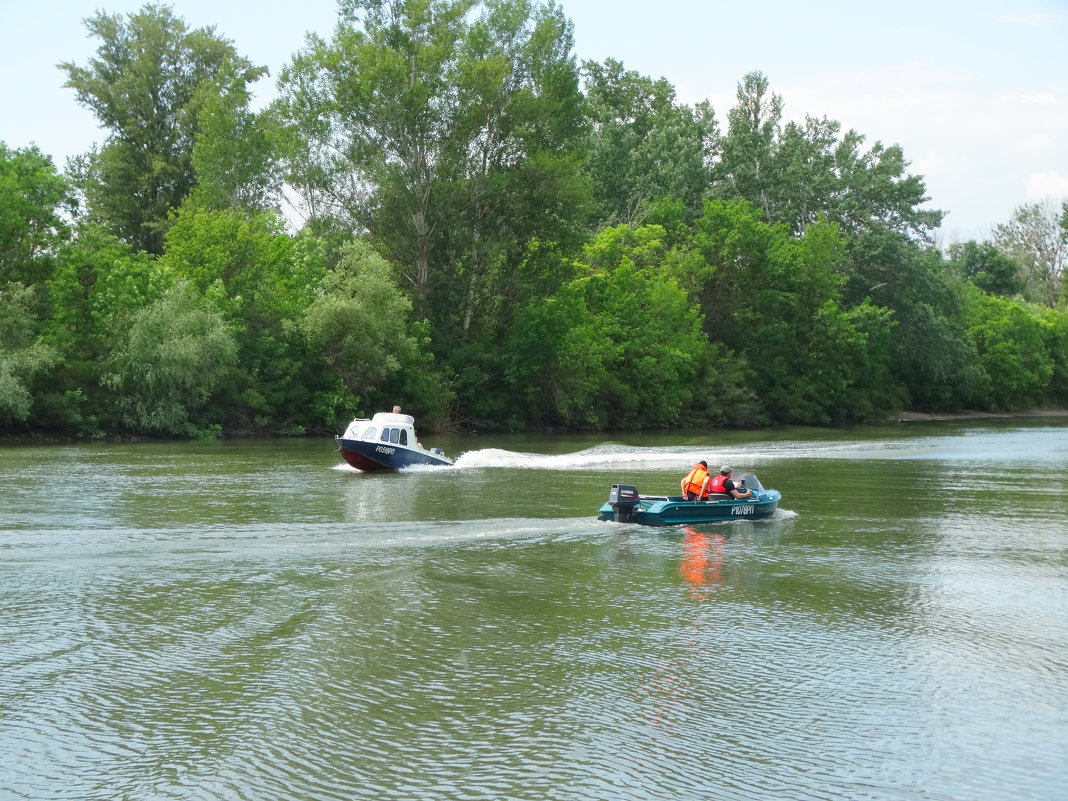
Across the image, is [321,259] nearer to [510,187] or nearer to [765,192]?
[510,187]

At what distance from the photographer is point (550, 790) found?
9.38 m

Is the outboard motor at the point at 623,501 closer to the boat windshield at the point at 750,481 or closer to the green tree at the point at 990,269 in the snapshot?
the boat windshield at the point at 750,481

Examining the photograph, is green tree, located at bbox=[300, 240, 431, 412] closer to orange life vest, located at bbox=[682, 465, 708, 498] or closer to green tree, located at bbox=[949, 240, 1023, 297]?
orange life vest, located at bbox=[682, 465, 708, 498]

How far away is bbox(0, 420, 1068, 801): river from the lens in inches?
388

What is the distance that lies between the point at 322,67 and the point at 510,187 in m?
12.6

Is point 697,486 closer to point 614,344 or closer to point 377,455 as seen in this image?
point 377,455

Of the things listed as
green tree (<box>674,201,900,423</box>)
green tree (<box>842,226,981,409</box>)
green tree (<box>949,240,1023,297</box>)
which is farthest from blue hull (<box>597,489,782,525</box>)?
green tree (<box>949,240,1023,297</box>)

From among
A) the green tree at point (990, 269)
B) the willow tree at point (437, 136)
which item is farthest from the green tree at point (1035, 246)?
the willow tree at point (437, 136)

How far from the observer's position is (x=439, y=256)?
61.4 metres

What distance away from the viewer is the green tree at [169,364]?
49.7m

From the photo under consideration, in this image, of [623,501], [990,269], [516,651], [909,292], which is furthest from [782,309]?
[516,651]

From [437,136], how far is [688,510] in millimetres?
39559

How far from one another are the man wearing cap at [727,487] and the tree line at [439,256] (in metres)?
31.2

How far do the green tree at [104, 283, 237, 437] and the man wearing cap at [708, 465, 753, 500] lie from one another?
31154 millimetres
